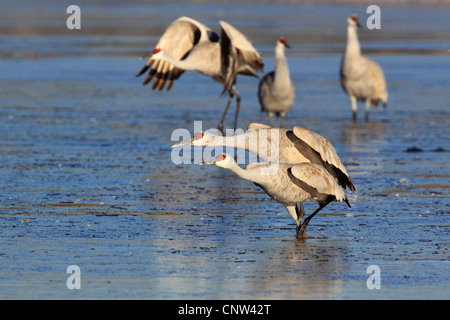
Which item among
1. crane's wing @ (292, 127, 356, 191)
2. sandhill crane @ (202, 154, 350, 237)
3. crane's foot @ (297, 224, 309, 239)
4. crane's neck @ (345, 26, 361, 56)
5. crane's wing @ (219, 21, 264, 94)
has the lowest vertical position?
crane's foot @ (297, 224, 309, 239)

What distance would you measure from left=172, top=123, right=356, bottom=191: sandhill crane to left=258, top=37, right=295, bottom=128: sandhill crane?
7.10 m

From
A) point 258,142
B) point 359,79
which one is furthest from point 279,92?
point 258,142

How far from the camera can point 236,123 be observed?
54.0 ft

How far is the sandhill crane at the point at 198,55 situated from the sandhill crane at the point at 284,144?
233 inches

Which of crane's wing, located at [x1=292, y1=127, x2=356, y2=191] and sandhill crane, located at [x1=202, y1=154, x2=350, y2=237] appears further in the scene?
crane's wing, located at [x1=292, y1=127, x2=356, y2=191]

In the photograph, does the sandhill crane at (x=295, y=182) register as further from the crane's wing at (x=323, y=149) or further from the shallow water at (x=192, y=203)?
the shallow water at (x=192, y=203)

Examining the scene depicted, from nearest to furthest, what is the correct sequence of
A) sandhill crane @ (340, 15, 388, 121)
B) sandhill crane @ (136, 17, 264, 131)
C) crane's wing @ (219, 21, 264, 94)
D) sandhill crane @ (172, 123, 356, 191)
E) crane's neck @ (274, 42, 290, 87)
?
sandhill crane @ (172, 123, 356, 191)
crane's wing @ (219, 21, 264, 94)
sandhill crane @ (136, 17, 264, 131)
crane's neck @ (274, 42, 290, 87)
sandhill crane @ (340, 15, 388, 121)

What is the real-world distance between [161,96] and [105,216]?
11.4 metres

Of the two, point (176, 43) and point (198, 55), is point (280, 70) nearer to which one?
point (198, 55)

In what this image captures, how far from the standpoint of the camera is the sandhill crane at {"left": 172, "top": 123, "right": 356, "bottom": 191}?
9.30 m

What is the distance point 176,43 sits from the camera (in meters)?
16.4

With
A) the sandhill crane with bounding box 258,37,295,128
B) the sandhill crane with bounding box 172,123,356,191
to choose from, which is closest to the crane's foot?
the sandhill crane with bounding box 172,123,356,191

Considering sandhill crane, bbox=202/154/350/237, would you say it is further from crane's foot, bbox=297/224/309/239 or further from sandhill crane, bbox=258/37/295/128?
sandhill crane, bbox=258/37/295/128
